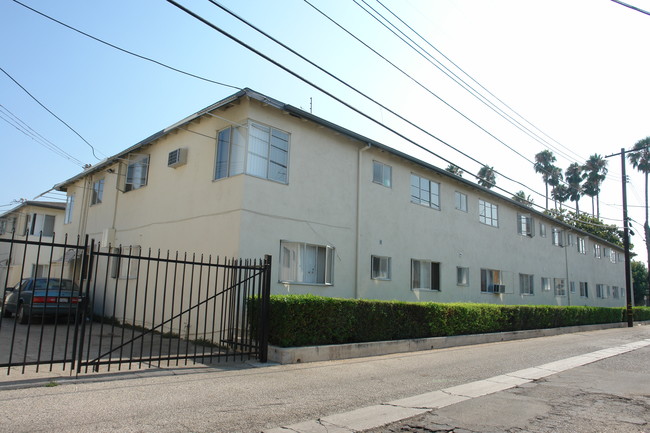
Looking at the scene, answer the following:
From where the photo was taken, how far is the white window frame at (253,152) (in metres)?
12.0

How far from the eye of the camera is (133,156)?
16.7 metres

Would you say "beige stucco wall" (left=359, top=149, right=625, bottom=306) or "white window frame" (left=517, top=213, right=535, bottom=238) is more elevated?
"white window frame" (left=517, top=213, right=535, bottom=238)

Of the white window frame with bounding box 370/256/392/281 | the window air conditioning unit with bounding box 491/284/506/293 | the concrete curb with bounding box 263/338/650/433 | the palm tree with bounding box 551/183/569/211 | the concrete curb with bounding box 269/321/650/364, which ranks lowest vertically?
the concrete curb with bounding box 263/338/650/433

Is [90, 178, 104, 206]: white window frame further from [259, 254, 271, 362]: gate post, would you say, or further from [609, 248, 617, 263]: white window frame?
[609, 248, 617, 263]: white window frame

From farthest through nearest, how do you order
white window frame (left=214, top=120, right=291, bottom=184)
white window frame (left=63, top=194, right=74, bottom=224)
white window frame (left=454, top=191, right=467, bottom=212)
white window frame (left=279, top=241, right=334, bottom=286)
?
white window frame (left=63, top=194, right=74, bottom=224) → white window frame (left=454, top=191, right=467, bottom=212) → white window frame (left=279, top=241, right=334, bottom=286) → white window frame (left=214, top=120, right=291, bottom=184)

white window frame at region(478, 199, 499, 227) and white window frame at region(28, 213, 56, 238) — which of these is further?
white window frame at region(28, 213, 56, 238)

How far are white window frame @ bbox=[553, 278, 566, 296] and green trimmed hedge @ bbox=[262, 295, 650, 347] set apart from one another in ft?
38.3

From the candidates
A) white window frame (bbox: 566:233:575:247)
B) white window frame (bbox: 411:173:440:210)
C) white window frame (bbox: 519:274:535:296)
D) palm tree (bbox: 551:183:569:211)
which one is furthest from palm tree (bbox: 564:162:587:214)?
white window frame (bbox: 411:173:440:210)

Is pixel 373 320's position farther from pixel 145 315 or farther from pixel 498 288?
pixel 498 288

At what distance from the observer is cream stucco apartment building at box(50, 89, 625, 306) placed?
1216 centimetres

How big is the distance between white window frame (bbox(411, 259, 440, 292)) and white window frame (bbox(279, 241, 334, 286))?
470cm

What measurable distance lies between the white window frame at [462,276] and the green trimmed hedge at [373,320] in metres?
2.50

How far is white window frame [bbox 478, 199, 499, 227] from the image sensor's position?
2192 cm

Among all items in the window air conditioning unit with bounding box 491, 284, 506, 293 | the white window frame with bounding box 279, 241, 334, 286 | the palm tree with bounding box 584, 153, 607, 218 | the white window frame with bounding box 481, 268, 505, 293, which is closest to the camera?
the white window frame with bounding box 279, 241, 334, 286
